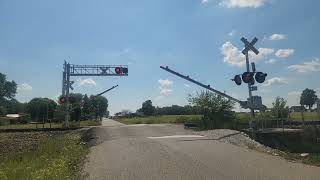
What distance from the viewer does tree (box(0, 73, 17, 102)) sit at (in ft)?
474

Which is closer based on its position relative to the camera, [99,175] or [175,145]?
[99,175]

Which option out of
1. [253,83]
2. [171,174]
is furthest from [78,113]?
[171,174]

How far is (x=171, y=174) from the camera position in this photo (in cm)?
1412

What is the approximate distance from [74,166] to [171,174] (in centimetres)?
420

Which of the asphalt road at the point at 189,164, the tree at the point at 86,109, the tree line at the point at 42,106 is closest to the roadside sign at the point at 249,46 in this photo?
the asphalt road at the point at 189,164

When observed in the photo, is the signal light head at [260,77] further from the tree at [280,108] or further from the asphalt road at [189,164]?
the tree at [280,108]

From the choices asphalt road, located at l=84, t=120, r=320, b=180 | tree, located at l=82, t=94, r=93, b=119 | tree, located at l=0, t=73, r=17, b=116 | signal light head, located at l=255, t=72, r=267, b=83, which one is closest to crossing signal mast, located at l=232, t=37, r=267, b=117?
signal light head, located at l=255, t=72, r=267, b=83

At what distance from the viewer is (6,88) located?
14525 centimetres

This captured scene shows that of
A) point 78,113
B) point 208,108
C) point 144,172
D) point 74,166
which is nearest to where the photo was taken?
point 144,172

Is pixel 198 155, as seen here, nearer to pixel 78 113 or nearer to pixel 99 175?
Answer: pixel 99 175

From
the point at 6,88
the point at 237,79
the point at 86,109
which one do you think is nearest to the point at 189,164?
the point at 237,79

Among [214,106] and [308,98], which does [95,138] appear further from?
[308,98]

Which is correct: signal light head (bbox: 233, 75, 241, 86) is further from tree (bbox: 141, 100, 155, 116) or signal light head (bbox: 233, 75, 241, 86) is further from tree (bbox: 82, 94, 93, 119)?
tree (bbox: 141, 100, 155, 116)

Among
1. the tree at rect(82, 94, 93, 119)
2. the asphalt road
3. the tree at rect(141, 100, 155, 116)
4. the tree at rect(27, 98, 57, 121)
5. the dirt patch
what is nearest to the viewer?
the asphalt road
